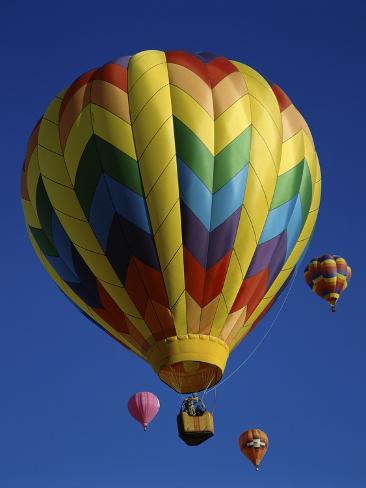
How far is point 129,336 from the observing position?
51.6 ft

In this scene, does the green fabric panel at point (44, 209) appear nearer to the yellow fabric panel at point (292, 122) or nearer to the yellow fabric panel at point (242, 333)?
the yellow fabric panel at point (242, 333)

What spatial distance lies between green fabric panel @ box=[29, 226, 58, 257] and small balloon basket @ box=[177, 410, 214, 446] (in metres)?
3.13

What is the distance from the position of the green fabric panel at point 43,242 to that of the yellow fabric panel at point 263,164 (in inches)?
124

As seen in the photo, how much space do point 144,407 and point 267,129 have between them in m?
5.86

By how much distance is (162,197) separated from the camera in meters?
15.2

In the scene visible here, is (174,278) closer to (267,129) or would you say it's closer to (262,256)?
(262,256)

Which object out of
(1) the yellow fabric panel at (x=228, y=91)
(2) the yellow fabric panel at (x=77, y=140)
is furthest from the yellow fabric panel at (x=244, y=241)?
(2) the yellow fabric panel at (x=77, y=140)

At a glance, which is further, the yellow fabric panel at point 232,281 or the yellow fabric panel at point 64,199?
the yellow fabric panel at point 64,199

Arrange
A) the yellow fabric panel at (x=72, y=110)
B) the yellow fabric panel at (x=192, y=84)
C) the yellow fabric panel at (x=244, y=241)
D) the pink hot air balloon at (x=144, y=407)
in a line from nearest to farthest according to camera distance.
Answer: the yellow fabric panel at (x=244, y=241) → the yellow fabric panel at (x=192, y=84) → the yellow fabric panel at (x=72, y=110) → the pink hot air balloon at (x=144, y=407)

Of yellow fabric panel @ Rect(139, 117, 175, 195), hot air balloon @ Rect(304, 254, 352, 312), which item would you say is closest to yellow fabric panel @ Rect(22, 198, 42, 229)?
yellow fabric panel @ Rect(139, 117, 175, 195)

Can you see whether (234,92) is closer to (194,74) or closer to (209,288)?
(194,74)

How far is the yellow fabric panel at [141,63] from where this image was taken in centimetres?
1609

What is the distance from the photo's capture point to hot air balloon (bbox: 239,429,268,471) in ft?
64.7

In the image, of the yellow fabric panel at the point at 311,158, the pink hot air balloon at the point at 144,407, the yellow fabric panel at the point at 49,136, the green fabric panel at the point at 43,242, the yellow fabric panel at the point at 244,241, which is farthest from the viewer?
the pink hot air balloon at the point at 144,407
